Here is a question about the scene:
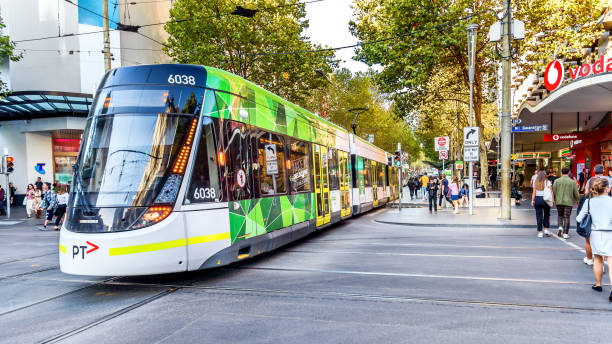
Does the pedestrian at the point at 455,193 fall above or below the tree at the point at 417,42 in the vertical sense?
below

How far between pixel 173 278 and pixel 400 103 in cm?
2079

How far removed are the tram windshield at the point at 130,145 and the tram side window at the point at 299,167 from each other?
3826mm

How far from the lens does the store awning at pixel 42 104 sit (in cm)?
2345

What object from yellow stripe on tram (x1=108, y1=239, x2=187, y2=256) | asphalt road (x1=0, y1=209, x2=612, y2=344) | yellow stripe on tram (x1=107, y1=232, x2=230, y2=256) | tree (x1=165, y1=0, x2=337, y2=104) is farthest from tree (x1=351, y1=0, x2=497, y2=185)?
yellow stripe on tram (x1=108, y1=239, x2=187, y2=256)

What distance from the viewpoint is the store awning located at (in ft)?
76.9

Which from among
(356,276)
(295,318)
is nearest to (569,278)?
(356,276)

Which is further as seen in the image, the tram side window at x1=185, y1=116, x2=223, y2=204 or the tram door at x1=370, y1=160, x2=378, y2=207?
the tram door at x1=370, y1=160, x2=378, y2=207

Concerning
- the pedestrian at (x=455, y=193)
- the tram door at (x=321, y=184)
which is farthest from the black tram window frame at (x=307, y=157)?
the pedestrian at (x=455, y=193)

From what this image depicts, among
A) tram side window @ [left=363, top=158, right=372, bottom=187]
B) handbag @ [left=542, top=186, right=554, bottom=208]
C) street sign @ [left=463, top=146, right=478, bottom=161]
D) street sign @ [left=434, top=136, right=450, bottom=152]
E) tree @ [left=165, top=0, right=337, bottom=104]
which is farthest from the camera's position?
tree @ [left=165, top=0, right=337, bottom=104]

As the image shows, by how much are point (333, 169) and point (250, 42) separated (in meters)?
13.8

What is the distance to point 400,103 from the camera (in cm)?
2581

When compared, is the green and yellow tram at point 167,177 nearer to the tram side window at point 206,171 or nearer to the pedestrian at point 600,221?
the tram side window at point 206,171

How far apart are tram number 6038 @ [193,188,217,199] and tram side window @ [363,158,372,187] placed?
1277cm

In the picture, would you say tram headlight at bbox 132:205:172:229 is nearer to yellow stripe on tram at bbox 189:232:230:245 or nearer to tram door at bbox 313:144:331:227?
yellow stripe on tram at bbox 189:232:230:245
